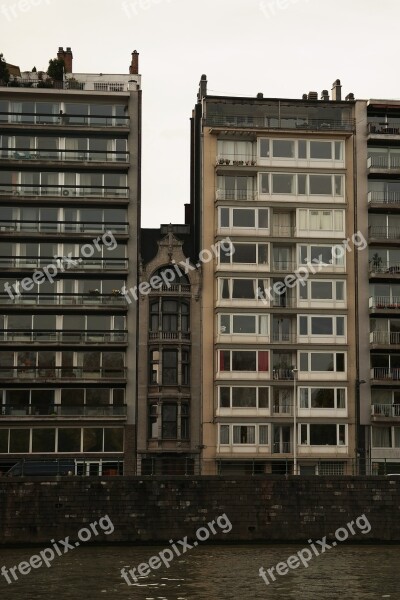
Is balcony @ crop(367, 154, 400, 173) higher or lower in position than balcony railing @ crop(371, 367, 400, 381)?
higher

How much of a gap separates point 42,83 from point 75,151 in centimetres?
756

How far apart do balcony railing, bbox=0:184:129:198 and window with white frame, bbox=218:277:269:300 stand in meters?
11.4

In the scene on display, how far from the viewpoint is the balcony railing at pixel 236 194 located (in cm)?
9950

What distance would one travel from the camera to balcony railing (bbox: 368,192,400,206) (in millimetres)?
100000

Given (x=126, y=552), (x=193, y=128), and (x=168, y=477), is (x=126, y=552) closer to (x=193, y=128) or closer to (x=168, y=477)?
(x=168, y=477)

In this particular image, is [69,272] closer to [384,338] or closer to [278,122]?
[278,122]

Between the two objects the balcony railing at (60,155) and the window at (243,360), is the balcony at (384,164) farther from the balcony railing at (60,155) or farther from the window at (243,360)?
the balcony railing at (60,155)

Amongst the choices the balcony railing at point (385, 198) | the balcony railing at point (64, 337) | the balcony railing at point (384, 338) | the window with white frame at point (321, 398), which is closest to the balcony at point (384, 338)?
the balcony railing at point (384, 338)

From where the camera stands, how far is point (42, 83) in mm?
102438

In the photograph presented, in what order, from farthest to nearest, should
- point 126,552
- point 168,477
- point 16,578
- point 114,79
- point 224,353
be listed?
1. point 114,79
2. point 224,353
3. point 168,477
4. point 126,552
5. point 16,578

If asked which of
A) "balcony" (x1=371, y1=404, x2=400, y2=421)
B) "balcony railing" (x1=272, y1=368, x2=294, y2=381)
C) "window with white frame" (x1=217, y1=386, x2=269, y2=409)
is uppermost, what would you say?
"balcony railing" (x1=272, y1=368, x2=294, y2=381)

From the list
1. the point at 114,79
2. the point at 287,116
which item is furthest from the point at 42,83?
the point at 287,116

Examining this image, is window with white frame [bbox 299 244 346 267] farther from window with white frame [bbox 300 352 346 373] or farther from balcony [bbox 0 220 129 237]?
balcony [bbox 0 220 129 237]

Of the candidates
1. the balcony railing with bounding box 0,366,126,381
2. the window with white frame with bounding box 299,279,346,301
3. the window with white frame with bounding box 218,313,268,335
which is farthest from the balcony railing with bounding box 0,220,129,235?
the window with white frame with bounding box 299,279,346,301
